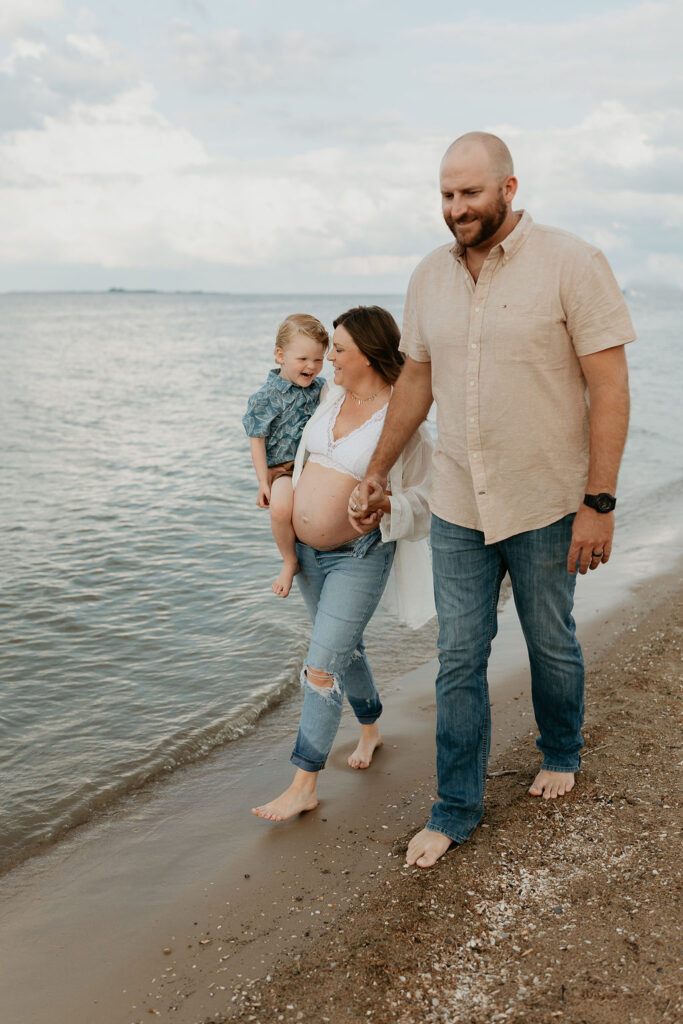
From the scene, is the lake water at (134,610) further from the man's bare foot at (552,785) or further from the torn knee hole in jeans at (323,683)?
the man's bare foot at (552,785)

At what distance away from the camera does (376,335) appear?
342cm

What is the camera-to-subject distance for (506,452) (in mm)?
2846

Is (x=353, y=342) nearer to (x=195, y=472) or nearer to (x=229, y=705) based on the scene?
(x=229, y=705)

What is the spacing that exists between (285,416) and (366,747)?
64.5 inches

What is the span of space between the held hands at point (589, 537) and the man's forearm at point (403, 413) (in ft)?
2.40

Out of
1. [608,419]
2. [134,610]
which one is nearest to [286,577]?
[608,419]

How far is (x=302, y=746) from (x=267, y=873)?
1.66 feet

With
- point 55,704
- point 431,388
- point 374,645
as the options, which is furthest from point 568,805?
point 55,704

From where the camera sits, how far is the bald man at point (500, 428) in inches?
106

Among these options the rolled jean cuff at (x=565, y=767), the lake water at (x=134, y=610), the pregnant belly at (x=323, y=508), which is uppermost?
the pregnant belly at (x=323, y=508)

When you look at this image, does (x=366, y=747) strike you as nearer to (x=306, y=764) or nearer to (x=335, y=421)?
(x=306, y=764)

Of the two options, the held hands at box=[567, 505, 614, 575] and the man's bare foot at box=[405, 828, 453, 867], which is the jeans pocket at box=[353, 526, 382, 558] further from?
the man's bare foot at box=[405, 828, 453, 867]

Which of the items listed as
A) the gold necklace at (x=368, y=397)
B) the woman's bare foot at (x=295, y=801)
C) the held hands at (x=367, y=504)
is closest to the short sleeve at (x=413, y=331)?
the gold necklace at (x=368, y=397)

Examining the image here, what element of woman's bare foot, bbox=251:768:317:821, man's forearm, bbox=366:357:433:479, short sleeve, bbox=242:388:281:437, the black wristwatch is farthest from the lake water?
the black wristwatch
